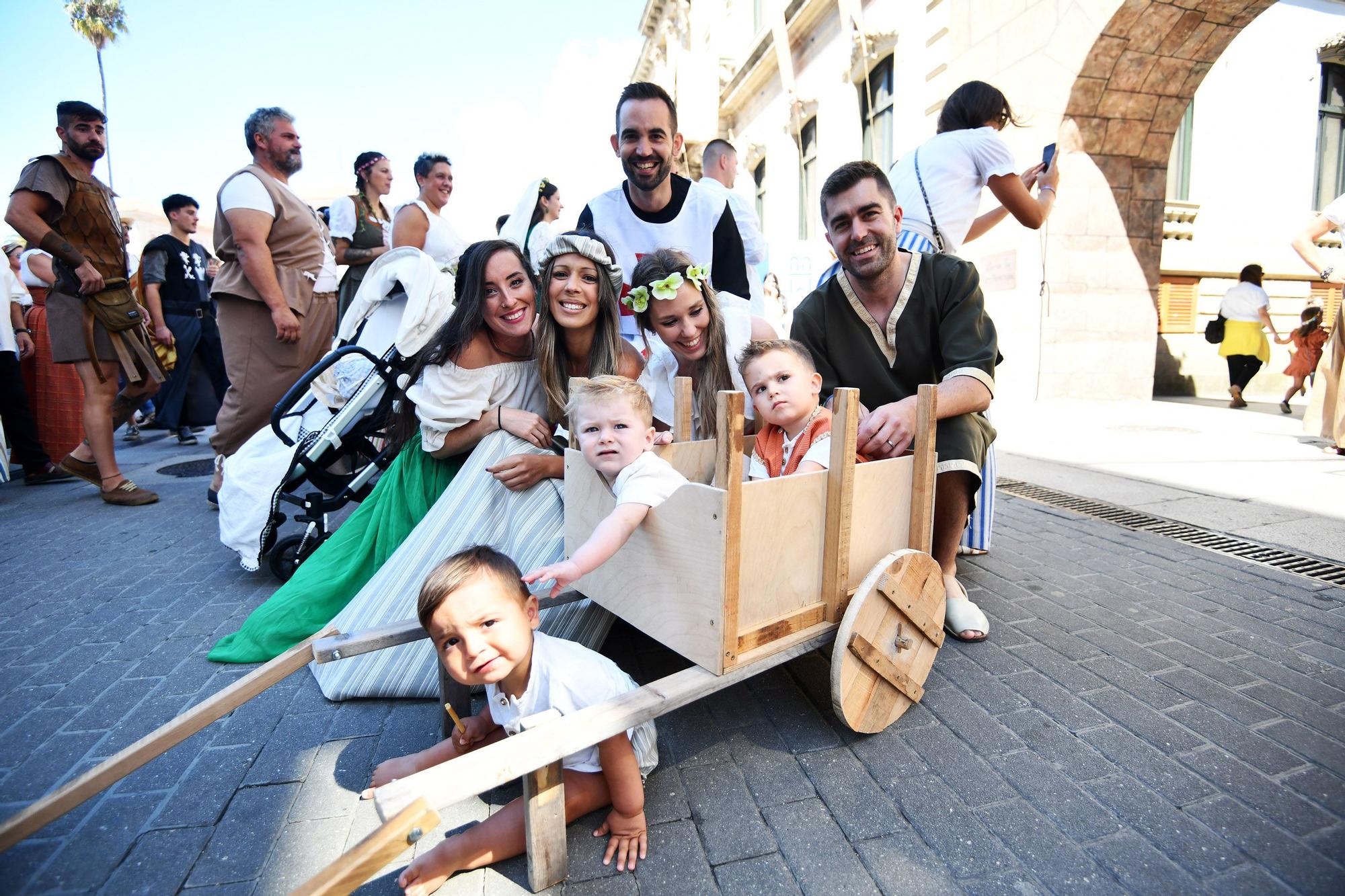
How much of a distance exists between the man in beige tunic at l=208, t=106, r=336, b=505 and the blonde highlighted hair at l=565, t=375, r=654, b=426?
2.79m

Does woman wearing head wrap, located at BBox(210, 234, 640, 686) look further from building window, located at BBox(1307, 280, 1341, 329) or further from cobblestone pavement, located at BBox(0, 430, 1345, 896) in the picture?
building window, located at BBox(1307, 280, 1341, 329)

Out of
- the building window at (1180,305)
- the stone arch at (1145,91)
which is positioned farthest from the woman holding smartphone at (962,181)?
the building window at (1180,305)

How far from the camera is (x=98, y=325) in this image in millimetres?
4613

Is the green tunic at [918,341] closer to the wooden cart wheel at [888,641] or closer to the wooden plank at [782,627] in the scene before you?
the wooden cart wheel at [888,641]

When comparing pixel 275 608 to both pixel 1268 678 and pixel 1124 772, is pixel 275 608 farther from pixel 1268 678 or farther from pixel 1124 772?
pixel 1268 678

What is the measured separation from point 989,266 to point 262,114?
7563 millimetres

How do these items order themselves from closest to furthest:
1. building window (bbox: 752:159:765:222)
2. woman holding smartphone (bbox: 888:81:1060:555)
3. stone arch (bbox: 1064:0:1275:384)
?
1. woman holding smartphone (bbox: 888:81:1060:555)
2. stone arch (bbox: 1064:0:1275:384)
3. building window (bbox: 752:159:765:222)

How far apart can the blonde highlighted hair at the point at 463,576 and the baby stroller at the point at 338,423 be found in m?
1.64

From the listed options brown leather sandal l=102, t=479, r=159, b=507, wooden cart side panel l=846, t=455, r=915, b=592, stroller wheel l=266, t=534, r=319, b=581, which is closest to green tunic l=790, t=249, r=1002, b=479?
wooden cart side panel l=846, t=455, r=915, b=592

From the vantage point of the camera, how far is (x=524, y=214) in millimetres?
4449

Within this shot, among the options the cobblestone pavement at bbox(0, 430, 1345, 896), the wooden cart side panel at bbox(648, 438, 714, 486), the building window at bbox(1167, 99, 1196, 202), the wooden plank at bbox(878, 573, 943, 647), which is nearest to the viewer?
the cobblestone pavement at bbox(0, 430, 1345, 896)

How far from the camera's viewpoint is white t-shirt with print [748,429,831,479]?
203cm

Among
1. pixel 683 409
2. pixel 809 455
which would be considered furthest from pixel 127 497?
pixel 809 455

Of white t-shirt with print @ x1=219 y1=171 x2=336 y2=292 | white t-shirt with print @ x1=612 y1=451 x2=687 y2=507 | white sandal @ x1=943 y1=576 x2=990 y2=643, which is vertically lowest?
white sandal @ x1=943 y1=576 x2=990 y2=643
